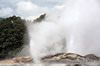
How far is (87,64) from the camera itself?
15414mm

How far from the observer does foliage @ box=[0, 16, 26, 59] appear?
50.6 meters

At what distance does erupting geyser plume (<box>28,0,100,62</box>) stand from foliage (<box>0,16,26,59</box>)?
2062 cm

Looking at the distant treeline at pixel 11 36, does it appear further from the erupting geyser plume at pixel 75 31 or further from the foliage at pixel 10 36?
the erupting geyser plume at pixel 75 31

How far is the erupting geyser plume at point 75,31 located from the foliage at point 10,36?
2062cm

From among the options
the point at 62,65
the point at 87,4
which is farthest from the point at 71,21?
the point at 62,65

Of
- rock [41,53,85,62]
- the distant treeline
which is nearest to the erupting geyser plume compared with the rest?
rock [41,53,85,62]

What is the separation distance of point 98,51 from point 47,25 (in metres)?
6.67

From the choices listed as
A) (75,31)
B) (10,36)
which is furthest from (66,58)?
(10,36)

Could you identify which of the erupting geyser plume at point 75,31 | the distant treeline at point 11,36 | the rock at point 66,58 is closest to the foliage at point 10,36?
the distant treeline at point 11,36

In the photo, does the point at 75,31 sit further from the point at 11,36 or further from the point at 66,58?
the point at 11,36

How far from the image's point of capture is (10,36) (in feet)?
173

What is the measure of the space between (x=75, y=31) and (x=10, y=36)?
2764 cm

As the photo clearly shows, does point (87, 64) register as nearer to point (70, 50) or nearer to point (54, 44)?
point (70, 50)

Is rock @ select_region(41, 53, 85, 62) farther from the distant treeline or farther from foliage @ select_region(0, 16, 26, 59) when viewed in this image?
foliage @ select_region(0, 16, 26, 59)
